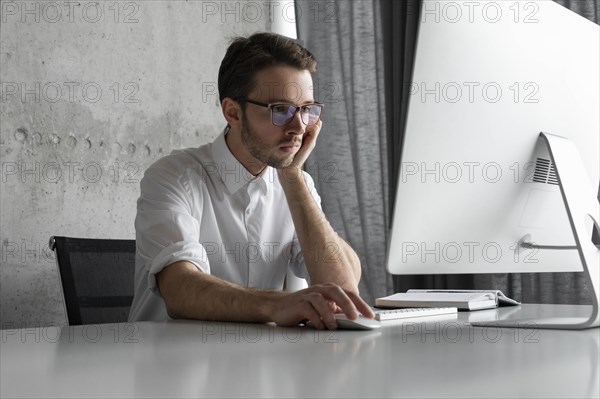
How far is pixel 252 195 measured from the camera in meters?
2.05

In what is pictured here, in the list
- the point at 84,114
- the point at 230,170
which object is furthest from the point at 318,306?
the point at 84,114

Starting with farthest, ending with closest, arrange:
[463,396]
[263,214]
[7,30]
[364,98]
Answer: [364,98]
[7,30]
[263,214]
[463,396]

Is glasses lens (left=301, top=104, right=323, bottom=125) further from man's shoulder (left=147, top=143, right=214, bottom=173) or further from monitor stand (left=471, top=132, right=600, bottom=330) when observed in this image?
monitor stand (left=471, top=132, right=600, bottom=330)

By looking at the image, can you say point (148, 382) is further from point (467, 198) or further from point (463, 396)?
point (467, 198)

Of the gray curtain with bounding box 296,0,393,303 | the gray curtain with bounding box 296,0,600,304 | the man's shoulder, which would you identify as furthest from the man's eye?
the gray curtain with bounding box 296,0,393,303

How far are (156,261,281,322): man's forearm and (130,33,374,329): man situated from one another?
0.27 ft

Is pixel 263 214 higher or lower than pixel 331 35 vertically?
lower

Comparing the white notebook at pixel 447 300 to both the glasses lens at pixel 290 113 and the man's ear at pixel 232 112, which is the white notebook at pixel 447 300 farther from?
the man's ear at pixel 232 112

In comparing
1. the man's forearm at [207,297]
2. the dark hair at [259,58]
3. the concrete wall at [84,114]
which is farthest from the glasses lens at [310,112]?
the concrete wall at [84,114]

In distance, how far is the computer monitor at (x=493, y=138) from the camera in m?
1.29

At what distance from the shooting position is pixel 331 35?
367 cm

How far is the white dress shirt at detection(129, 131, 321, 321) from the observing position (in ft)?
5.84

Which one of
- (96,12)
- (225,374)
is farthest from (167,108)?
(225,374)

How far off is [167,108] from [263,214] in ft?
4.24
